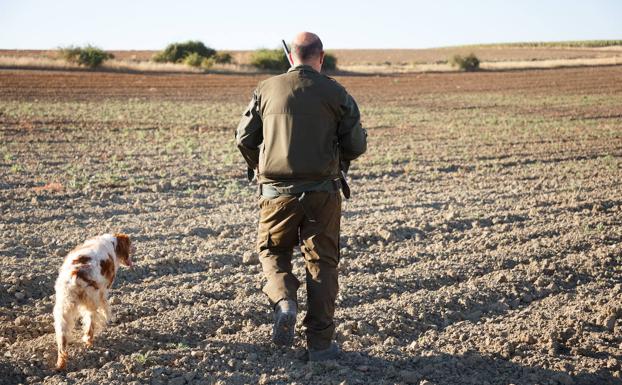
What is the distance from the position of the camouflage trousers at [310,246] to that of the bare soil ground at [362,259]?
0.35m

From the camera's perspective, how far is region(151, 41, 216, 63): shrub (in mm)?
48969

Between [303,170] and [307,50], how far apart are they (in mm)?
817

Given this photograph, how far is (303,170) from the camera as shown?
4609 mm

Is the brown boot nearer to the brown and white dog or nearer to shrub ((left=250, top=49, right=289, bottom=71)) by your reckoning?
the brown and white dog

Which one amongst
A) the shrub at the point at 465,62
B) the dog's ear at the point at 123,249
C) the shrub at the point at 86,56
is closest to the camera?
the dog's ear at the point at 123,249

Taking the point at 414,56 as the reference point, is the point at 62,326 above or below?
below

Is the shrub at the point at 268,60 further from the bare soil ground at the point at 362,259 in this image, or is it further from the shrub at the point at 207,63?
the bare soil ground at the point at 362,259

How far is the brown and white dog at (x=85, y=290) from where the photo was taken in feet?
15.6

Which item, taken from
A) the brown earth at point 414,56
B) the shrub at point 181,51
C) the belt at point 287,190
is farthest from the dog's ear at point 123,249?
the brown earth at point 414,56

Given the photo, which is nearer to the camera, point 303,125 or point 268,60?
point 303,125

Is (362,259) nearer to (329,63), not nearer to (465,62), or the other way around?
(329,63)

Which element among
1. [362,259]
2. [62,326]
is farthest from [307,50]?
[362,259]

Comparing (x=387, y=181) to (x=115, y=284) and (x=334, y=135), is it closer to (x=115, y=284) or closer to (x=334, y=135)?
(x=115, y=284)

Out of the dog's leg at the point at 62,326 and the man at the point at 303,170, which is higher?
the man at the point at 303,170
